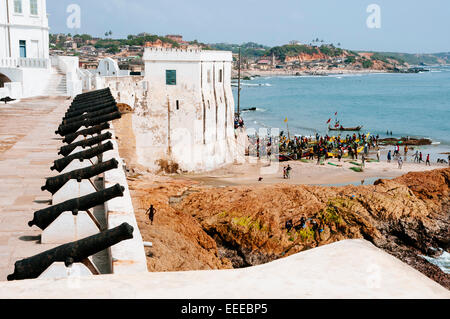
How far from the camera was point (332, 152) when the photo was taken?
2138 inches

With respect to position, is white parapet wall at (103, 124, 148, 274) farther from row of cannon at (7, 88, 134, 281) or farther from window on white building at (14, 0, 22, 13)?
window on white building at (14, 0, 22, 13)

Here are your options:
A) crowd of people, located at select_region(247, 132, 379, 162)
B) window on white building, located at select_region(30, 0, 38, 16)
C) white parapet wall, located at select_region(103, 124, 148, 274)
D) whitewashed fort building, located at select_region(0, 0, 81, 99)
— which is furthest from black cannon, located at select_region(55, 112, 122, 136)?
crowd of people, located at select_region(247, 132, 379, 162)

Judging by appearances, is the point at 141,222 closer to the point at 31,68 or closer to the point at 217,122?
the point at 31,68

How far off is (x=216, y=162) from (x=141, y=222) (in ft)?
67.3

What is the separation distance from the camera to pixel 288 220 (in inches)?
1061

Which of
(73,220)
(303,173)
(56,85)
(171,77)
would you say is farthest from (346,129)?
(73,220)

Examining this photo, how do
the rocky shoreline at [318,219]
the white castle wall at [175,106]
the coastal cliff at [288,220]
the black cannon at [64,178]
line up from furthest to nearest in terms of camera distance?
1. the white castle wall at [175,106]
2. the rocky shoreline at [318,219]
3. the coastal cliff at [288,220]
4. the black cannon at [64,178]

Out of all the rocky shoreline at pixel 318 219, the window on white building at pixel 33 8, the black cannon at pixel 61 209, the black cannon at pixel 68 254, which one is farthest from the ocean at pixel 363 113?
the black cannon at pixel 68 254

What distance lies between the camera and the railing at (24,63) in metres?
35.0

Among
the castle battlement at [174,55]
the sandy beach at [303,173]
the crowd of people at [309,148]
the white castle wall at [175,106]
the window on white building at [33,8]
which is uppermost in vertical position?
the window on white building at [33,8]

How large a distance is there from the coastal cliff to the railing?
1115 centimetres

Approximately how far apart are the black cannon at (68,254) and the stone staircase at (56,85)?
29154 mm

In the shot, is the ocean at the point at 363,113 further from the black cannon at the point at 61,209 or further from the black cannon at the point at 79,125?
the black cannon at the point at 61,209

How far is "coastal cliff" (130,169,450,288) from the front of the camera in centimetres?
2477
